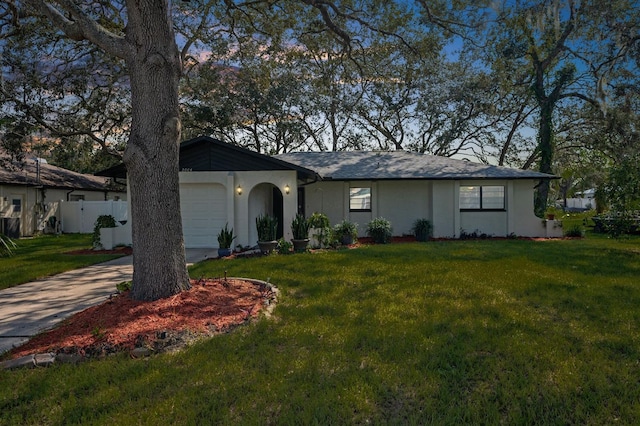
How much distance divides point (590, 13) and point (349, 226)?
45.4ft

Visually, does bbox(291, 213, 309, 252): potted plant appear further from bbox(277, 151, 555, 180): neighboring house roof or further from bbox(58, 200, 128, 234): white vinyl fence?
bbox(58, 200, 128, 234): white vinyl fence

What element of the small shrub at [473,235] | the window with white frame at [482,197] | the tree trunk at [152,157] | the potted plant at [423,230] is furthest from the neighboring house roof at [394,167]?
the tree trunk at [152,157]

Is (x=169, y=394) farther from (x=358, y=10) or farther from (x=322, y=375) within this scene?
(x=358, y=10)

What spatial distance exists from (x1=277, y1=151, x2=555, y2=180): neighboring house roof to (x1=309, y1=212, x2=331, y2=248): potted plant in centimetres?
205

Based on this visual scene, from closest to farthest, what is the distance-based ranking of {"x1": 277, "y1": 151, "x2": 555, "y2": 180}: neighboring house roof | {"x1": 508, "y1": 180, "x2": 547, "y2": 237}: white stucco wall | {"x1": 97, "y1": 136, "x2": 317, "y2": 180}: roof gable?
{"x1": 97, "y1": 136, "x2": 317, "y2": 180}: roof gable < {"x1": 277, "y1": 151, "x2": 555, "y2": 180}: neighboring house roof < {"x1": 508, "y1": 180, "x2": 547, "y2": 237}: white stucco wall

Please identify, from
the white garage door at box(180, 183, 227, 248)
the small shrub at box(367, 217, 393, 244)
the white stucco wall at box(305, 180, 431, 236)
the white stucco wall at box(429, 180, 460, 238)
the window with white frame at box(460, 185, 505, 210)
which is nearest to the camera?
the white garage door at box(180, 183, 227, 248)

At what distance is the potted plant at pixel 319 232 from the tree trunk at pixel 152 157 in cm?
719

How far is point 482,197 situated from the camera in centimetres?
1593

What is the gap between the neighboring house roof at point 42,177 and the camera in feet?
63.5

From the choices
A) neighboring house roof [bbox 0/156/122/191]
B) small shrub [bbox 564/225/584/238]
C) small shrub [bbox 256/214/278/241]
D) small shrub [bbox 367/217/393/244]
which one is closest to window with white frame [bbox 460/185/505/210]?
small shrub [bbox 564/225/584/238]

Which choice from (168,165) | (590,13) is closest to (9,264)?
(168,165)

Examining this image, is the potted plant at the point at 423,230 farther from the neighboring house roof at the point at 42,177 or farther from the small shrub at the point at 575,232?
the neighboring house roof at the point at 42,177

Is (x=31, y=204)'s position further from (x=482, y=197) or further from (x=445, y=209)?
(x=482, y=197)

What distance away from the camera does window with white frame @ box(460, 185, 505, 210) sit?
52.0ft
